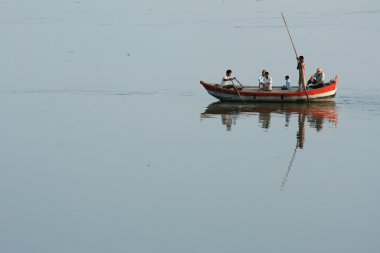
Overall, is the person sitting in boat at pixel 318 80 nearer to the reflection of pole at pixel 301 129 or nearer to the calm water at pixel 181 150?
the calm water at pixel 181 150

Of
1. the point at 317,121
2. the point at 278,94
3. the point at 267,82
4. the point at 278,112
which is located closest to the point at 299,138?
the point at 317,121

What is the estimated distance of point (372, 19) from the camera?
224 ft

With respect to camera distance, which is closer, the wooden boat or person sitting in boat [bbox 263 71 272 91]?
the wooden boat

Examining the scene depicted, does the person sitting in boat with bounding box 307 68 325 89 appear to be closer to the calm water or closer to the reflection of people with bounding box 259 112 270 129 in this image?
the calm water

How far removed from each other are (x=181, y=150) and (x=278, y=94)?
9.36 metres

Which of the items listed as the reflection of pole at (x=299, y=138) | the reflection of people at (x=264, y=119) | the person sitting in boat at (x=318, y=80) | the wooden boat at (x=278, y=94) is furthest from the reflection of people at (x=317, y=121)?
the person sitting in boat at (x=318, y=80)

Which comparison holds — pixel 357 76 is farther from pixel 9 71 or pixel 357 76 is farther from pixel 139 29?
pixel 139 29

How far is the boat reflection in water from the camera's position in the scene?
108ft

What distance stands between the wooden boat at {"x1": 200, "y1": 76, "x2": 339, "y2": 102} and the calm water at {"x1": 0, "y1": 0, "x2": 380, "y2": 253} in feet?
1.19

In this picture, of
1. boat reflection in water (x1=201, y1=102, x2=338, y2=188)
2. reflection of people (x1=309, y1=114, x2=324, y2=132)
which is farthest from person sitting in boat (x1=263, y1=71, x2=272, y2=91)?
reflection of people (x1=309, y1=114, x2=324, y2=132)

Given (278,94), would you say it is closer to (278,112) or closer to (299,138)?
(278,112)

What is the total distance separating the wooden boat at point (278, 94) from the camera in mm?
36250

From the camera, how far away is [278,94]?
36281 mm

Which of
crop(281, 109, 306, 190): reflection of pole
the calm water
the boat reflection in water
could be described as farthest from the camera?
the boat reflection in water
